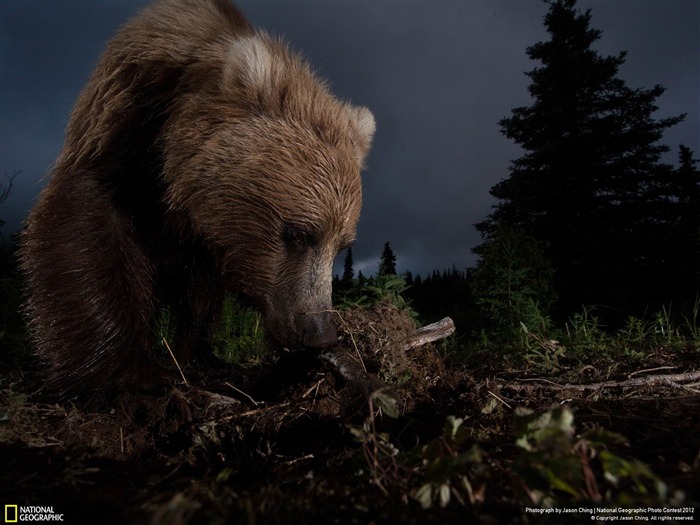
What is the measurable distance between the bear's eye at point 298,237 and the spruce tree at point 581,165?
10711 millimetres

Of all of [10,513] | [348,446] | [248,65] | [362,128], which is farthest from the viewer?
[362,128]

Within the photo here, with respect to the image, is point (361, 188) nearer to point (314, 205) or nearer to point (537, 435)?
point (314, 205)

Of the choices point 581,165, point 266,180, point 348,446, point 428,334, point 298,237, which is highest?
point 581,165

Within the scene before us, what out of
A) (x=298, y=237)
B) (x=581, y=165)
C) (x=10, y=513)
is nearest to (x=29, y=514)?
(x=10, y=513)

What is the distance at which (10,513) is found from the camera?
1076 millimetres

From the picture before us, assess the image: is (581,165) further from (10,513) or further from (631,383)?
(10,513)

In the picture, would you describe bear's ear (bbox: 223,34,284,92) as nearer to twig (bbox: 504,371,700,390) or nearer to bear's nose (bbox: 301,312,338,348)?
bear's nose (bbox: 301,312,338,348)

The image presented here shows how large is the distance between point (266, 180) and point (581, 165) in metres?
14.3

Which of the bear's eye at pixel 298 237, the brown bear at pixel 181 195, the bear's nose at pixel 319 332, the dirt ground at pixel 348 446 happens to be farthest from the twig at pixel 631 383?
the bear's eye at pixel 298 237

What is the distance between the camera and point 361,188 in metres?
3.41

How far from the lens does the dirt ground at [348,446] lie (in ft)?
3.41

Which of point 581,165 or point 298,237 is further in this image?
point 581,165

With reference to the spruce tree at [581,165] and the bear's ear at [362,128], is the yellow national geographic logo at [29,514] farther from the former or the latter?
the spruce tree at [581,165]

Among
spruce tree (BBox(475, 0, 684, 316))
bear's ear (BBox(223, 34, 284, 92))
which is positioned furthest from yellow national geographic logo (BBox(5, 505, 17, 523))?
spruce tree (BBox(475, 0, 684, 316))
